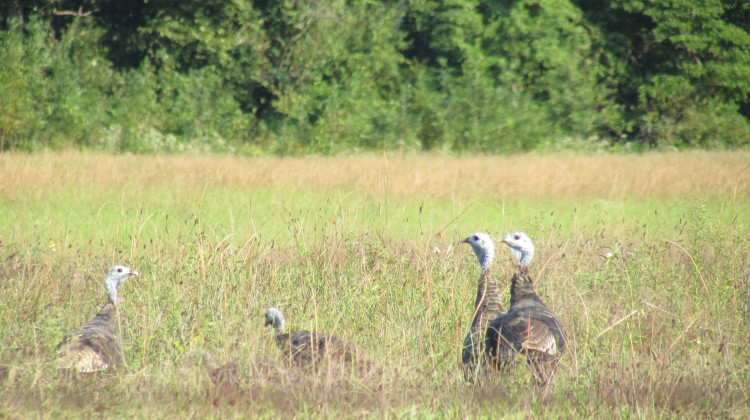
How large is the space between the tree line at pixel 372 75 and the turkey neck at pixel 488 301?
49.1 feet

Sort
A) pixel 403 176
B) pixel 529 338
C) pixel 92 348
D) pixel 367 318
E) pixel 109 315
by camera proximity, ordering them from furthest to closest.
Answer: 1. pixel 403 176
2. pixel 367 318
3. pixel 109 315
4. pixel 92 348
5. pixel 529 338

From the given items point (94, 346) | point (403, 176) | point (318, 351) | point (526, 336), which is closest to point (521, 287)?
point (526, 336)

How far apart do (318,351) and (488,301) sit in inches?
47.0

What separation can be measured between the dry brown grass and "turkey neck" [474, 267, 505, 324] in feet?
21.4

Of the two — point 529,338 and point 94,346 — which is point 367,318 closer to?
point 529,338

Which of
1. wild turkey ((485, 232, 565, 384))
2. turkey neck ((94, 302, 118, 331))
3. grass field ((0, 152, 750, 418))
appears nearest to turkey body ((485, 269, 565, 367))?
wild turkey ((485, 232, 565, 384))

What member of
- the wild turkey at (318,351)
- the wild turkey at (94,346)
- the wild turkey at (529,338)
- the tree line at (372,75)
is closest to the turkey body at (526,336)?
the wild turkey at (529,338)

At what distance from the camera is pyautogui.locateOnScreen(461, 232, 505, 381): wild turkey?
12.9 ft

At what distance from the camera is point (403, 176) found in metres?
12.9

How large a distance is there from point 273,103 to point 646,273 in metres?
17.8

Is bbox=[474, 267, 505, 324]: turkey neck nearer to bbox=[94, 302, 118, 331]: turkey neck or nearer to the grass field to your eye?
the grass field

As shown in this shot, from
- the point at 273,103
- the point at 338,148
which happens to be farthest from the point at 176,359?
the point at 273,103

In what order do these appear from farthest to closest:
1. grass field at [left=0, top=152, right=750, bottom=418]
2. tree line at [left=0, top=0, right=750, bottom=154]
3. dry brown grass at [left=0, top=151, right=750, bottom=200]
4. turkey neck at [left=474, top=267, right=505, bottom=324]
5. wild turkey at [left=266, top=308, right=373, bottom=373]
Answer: tree line at [left=0, top=0, right=750, bottom=154] → dry brown grass at [left=0, top=151, right=750, bottom=200] → turkey neck at [left=474, top=267, right=505, bottom=324] → wild turkey at [left=266, top=308, right=373, bottom=373] → grass field at [left=0, top=152, right=750, bottom=418]

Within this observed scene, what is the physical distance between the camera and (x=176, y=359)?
402cm
